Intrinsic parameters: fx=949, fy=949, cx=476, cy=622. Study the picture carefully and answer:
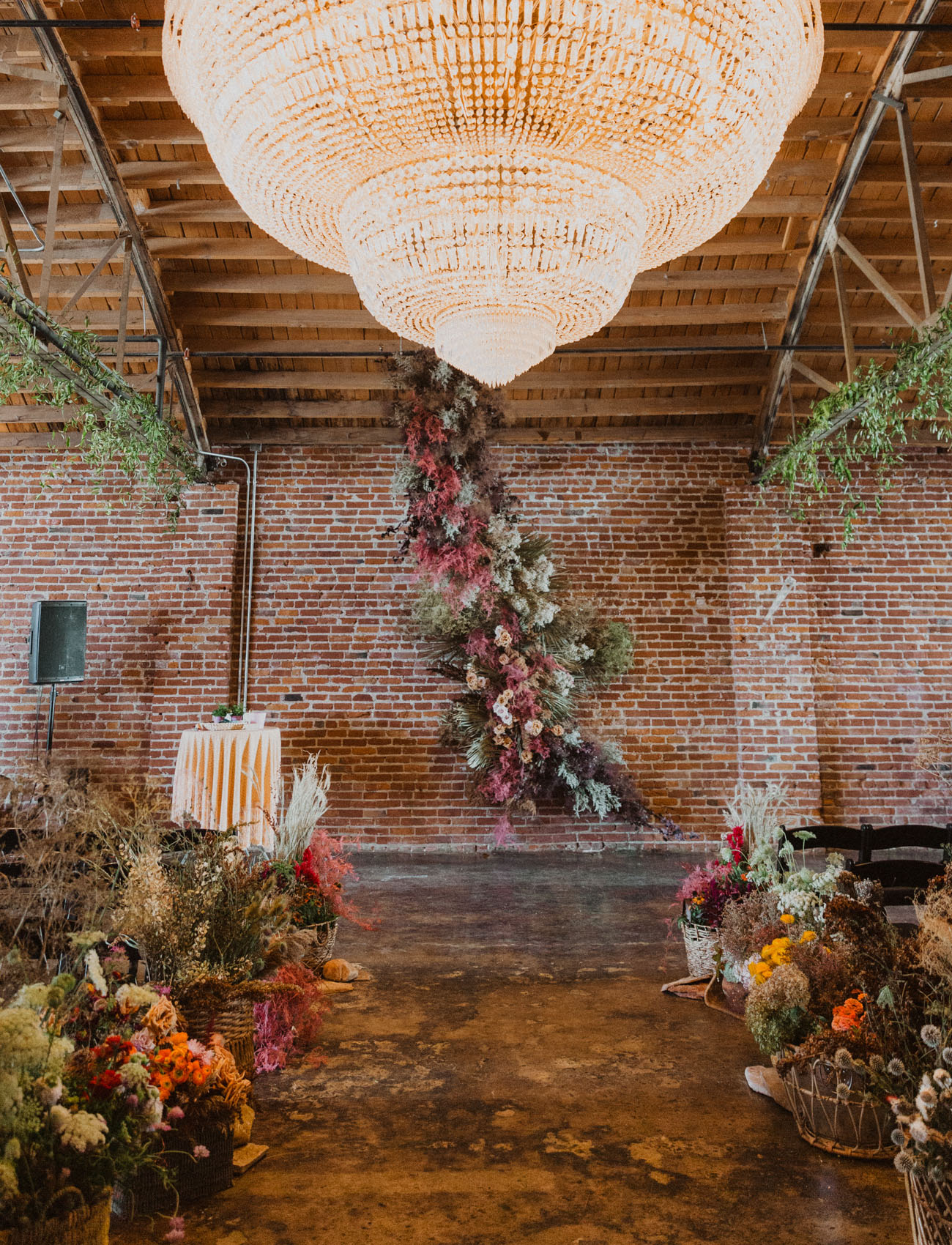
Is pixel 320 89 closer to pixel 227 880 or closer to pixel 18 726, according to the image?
pixel 227 880

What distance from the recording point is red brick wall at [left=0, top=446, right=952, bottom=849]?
26.9 ft

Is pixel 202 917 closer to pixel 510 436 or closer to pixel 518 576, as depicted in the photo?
pixel 518 576

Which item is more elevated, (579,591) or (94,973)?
(579,591)

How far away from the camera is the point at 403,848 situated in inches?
318

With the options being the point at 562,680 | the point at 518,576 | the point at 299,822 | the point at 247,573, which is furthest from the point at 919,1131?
the point at 247,573

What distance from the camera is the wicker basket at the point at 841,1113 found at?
8.82 feet

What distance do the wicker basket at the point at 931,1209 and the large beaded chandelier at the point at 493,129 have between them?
2.12 meters

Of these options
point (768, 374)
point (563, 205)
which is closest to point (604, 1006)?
point (563, 205)

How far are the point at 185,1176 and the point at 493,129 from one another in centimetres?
269

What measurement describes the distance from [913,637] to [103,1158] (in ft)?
27.1

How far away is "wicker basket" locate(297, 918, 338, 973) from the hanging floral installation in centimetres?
340

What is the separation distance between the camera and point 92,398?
6176 mm

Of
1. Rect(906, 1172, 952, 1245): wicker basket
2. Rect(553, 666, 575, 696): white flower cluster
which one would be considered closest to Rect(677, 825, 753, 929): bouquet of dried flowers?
Rect(906, 1172, 952, 1245): wicker basket

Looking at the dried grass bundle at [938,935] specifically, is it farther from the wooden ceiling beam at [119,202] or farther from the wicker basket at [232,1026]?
the wooden ceiling beam at [119,202]
